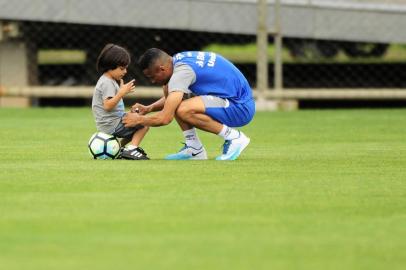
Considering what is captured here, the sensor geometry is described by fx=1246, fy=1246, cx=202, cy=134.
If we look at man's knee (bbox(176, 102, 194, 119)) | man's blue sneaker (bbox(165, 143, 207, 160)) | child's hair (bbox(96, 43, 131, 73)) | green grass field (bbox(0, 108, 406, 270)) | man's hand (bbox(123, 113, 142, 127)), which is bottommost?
green grass field (bbox(0, 108, 406, 270))

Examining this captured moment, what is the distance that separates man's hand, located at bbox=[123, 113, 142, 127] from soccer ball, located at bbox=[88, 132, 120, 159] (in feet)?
0.62

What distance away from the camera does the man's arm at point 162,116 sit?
9.76m

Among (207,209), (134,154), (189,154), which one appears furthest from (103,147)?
(207,209)

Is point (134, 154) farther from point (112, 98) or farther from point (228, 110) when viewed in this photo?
point (228, 110)

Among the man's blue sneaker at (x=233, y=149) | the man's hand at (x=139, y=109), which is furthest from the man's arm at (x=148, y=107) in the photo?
the man's blue sneaker at (x=233, y=149)

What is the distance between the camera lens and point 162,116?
9.76m

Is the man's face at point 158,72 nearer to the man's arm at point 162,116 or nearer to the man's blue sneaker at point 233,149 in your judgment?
the man's arm at point 162,116

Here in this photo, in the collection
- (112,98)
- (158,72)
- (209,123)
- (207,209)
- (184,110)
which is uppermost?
(158,72)

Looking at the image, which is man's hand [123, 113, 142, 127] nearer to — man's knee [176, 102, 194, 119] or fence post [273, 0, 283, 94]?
man's knee [176, 102, 194, 119]

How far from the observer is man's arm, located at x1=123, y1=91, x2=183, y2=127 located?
32.0ft

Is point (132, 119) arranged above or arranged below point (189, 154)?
above

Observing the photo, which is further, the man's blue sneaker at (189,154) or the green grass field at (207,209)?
the man's blue sneaker at (189,154)

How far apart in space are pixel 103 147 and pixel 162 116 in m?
0.58

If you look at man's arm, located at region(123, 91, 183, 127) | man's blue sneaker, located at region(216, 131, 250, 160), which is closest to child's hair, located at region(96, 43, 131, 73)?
man's arm, located at region(123, 91, 183, 127)
